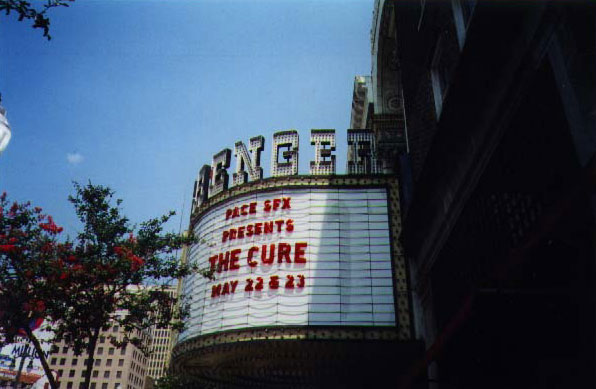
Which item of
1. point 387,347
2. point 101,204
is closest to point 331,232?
point 387,347

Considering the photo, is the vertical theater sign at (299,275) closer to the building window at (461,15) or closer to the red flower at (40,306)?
the red flower at (40,306)

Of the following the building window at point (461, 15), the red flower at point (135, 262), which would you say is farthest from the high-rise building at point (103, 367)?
the building window at point (461, 15)

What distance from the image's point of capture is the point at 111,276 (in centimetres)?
1580

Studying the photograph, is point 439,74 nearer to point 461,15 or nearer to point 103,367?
point 461,15

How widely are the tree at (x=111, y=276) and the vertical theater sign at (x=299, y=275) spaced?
1619mm

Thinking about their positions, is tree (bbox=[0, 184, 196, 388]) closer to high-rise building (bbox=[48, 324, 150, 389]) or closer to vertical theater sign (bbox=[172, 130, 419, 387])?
vertical theater sign (bbox=[172, 130, 419, 387])

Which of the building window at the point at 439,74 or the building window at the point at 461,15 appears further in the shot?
the building window at the point at 439,74

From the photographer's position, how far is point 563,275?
670 centimetres

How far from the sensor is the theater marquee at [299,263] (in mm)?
15852

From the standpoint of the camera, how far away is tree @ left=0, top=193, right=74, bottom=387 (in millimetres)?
15078

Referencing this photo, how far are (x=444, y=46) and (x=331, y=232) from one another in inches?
295

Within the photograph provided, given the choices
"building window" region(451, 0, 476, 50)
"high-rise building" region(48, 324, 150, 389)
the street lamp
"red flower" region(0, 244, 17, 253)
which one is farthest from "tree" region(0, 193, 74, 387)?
"high-rise building" region(48, 324, 150, 389)

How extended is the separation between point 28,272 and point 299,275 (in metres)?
8.81

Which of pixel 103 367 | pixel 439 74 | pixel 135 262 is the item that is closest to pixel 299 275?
pixel 135 262
